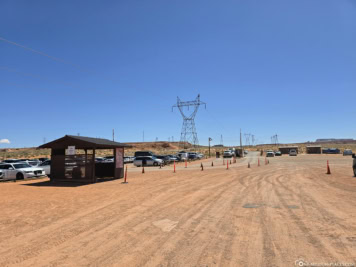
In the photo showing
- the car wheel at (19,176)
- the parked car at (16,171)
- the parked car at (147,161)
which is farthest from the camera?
the parked car at (147,161)

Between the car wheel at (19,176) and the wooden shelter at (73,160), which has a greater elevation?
the wooden shelter at (73,160)

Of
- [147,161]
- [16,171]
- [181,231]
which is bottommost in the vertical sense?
[181,231]

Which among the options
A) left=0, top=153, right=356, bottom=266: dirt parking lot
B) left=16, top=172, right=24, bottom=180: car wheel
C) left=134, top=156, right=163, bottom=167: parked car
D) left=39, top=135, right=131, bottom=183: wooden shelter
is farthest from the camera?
left=134, top=156, right=163, bottom=167: parked car

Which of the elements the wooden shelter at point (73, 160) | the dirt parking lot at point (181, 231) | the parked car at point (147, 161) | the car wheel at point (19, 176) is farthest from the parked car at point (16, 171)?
the parked car at point (147, 161)

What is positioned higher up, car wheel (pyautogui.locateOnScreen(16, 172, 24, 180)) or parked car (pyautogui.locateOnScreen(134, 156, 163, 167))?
parked car (pyautogui.locateOnScreen(134, 156, 163, 167))

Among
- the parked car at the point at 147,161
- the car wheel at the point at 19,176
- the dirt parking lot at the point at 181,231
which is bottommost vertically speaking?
the dirt parking lot at the point at 181,231

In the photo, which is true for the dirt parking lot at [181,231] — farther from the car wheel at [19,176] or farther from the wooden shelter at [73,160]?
the car wheel at [19,176]

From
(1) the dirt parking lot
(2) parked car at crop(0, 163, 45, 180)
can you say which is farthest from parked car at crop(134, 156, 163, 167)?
(1) the dirt parking lot

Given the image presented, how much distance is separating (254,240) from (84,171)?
16.2 meters

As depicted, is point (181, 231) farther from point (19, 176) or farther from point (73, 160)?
point (19, 176)

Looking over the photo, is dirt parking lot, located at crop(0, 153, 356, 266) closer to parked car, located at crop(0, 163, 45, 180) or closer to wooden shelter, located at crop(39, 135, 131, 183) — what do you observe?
wooden shelter, located at crop(39, 135, 131, 183)

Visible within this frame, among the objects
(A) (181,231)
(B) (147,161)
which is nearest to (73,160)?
(A) (181,231)

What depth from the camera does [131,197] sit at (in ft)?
41.3

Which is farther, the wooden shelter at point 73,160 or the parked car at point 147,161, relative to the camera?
the parked car at point 147,161
